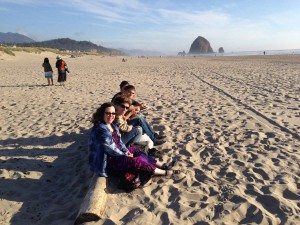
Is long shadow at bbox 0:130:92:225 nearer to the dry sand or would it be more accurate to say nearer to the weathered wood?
the dry sand

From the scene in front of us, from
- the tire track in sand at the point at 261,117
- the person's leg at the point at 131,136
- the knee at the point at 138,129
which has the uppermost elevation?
the knee at the point at 138,129

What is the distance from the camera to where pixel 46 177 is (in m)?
5.40

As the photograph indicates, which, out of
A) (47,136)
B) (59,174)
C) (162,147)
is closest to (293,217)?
(162,147)

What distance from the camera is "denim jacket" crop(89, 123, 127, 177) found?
185 inches

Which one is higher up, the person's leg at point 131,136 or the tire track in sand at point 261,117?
the person's leg at point 131,136

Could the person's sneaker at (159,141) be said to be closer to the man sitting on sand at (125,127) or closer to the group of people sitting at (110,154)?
the man sitting on sand at (125,127)

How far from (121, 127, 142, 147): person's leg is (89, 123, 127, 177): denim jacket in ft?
3.35

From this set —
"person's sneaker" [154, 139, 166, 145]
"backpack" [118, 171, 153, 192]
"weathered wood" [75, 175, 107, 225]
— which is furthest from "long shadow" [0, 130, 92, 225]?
"person's sneaker" [154, 139, 166, 145]

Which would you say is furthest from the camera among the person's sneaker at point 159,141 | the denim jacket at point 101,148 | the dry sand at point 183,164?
the person's sneaker at point 159,141

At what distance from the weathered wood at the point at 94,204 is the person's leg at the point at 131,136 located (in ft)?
4.57

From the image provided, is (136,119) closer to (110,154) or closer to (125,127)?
(125,127)

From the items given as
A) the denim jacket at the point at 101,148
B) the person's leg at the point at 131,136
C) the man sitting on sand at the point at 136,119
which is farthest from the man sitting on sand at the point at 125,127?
the denim jacket at the point at 101,148

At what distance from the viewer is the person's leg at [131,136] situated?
19.1 feet

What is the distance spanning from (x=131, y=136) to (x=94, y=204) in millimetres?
2024
